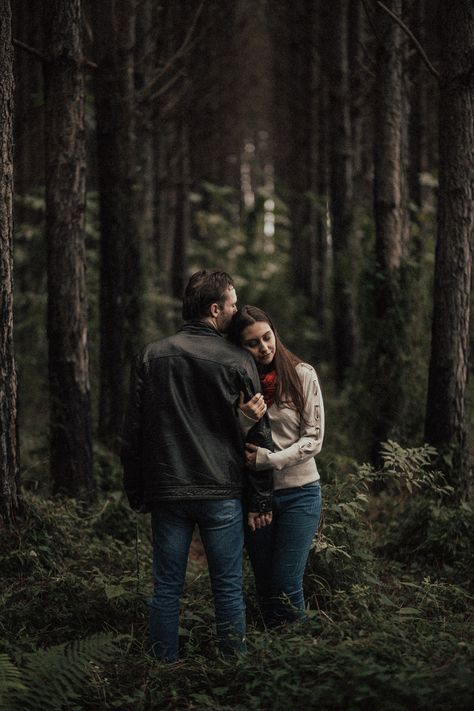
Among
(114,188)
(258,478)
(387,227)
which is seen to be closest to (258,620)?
(258,478)

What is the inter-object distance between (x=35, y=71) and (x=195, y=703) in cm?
1543

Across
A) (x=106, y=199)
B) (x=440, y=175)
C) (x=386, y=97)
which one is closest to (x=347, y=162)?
(x=386, y=97)

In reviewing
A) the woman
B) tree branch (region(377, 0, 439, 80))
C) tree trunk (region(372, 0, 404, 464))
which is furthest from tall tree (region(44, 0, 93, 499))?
tree trunk (region(372, 0, 404, 464))

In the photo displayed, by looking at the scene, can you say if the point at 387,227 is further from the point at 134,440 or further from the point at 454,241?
the point at 134,440

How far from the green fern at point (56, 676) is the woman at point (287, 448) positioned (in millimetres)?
1138

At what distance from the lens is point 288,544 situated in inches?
192

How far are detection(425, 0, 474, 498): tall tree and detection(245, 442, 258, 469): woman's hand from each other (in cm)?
339

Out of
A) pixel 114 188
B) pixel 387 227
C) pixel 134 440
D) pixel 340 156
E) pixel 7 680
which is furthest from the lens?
pixel 340 156

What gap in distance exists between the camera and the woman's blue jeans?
488 centimetres

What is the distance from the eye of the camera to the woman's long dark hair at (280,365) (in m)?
4.84

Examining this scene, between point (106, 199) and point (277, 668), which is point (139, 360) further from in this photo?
point (106, 199)

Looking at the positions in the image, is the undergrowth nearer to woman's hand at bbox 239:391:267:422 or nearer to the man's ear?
woman's hand at bbox 239:391:267:422

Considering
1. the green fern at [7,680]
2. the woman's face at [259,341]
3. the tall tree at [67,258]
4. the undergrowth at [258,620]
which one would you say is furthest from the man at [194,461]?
the tall tree at [67,258]

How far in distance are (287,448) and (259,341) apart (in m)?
0.66
